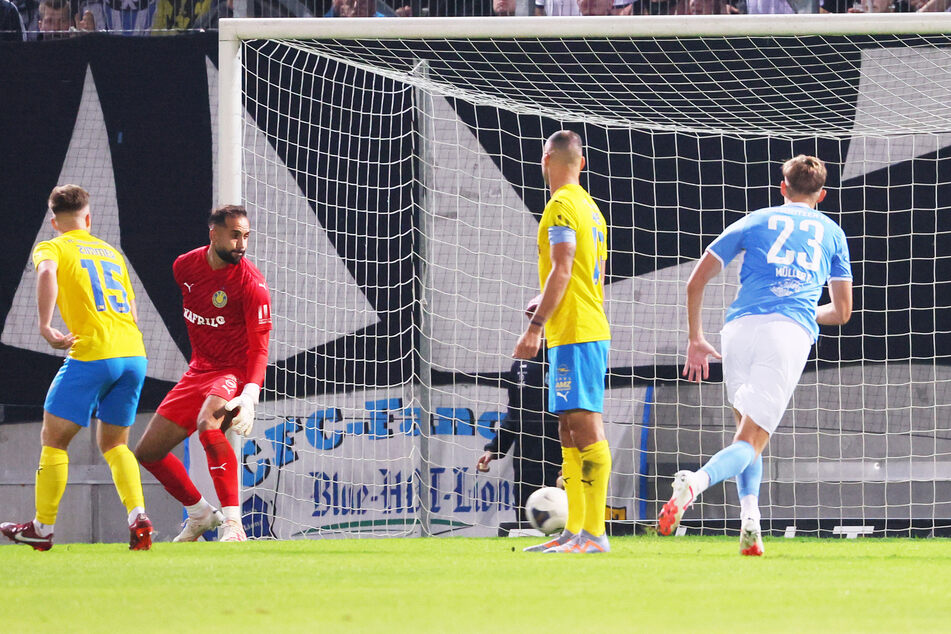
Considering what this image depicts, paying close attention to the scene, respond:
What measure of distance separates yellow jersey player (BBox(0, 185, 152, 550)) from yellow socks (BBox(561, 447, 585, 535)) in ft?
6.29

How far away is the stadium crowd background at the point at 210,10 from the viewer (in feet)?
27.5

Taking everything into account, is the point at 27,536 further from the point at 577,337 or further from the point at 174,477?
the point at 577,337

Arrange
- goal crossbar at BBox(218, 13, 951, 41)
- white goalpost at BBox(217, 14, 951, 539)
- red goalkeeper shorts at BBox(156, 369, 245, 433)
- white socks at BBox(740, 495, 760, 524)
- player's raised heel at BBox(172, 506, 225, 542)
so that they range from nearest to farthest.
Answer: white socks at BBox(740, 495, 760, 524) → red goalkeeper shorts at BBox(156, 369, 245, 433) → player's raised heel at BBox(172, 506, 225, 542) → goal crossbar at BBox(218, 13, 951, 41) → white goalpost at BBox(217, 14, 951, 539)

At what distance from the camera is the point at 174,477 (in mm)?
5930

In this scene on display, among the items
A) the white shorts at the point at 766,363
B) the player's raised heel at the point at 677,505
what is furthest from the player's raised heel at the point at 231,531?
the white shorts at the point at 766,363

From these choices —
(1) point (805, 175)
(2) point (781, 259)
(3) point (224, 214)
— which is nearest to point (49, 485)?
(3) point (224, 214)

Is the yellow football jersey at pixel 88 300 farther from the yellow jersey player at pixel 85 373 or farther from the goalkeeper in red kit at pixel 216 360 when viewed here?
the goalkeeper in red kit at pixel 216 360

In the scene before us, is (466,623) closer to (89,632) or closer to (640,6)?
(89,632)

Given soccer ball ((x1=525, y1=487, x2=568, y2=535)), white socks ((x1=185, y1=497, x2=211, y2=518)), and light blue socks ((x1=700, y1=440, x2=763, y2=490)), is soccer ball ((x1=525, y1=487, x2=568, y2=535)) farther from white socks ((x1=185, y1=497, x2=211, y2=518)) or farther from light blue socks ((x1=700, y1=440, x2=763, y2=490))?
white socks ((x1=185, y1=497, x2=211, y2=518))

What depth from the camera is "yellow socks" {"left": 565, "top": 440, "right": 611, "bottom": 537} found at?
4.80 metres

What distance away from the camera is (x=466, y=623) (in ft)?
9.32

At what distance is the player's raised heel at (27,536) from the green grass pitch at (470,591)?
8cm

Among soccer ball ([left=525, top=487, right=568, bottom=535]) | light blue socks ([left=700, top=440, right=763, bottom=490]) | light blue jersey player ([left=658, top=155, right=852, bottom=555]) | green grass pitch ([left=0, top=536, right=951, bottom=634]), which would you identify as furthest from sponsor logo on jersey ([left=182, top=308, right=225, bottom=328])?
light blue socks ([left=700, top=440, right=763, bottom=490])

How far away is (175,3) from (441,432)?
3.73 meters
